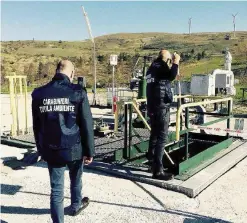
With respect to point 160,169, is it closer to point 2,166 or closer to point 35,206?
point 35,206

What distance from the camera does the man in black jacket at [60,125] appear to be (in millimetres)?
3623

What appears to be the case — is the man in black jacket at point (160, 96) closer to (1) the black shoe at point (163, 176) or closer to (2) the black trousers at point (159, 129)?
(2) the black trousers at point (159, 129)

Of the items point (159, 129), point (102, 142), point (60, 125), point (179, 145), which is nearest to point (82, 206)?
point (60, 125)

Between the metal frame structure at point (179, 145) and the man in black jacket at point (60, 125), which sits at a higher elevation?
the man in black jacket at point (60, 125)

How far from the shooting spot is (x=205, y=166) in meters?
6.31

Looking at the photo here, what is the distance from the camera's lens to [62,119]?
3637 mm

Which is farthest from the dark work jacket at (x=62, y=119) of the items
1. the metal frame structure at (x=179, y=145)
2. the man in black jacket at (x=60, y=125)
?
the metal frame structure at (x=179, y=145)

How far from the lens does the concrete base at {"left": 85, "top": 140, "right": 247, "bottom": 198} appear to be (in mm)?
5277

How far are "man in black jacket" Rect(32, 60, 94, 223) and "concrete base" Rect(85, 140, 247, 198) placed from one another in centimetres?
192

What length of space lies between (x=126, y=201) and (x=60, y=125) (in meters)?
1.79

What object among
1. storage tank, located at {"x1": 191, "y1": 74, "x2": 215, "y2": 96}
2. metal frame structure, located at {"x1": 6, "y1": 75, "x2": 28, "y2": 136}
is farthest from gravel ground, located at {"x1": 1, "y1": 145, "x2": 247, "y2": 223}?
storage tank, located at {"x1": 191, "y1": 74, "x2": 215, "y2": 96}

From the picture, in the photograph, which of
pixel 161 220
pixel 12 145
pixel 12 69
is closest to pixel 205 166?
pixel 161 220

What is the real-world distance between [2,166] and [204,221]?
3734 mm

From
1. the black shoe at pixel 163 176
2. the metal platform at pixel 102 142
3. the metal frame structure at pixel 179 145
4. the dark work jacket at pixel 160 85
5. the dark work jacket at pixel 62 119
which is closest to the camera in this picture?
the dark work jacket at pixel 62 119
